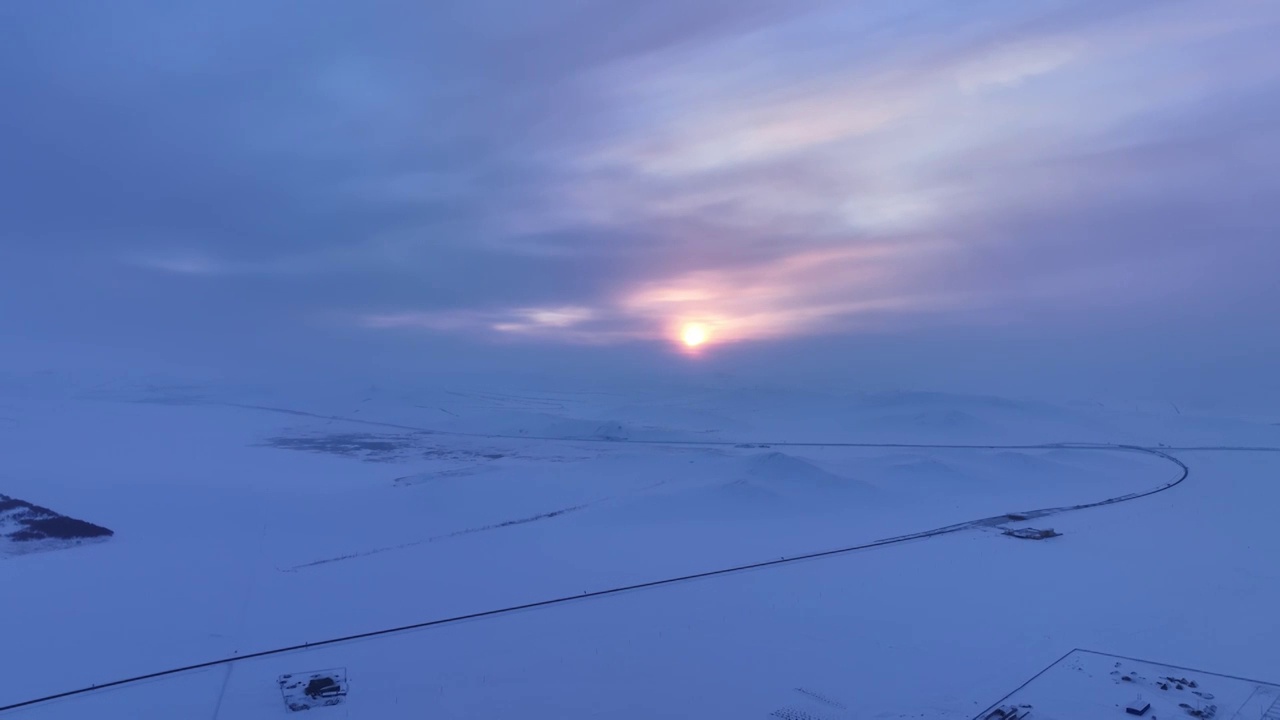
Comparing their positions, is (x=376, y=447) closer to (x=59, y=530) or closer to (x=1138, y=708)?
(x=59, y=530)

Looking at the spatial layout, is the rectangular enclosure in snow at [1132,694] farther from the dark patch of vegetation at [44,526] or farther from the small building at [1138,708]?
the dark patch of vegetation at [44,526]

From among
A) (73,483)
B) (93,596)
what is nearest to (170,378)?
(73,483)

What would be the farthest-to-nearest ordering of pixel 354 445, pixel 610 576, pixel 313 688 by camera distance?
pixel 354 445
pixel 610 576
pixel 313 688

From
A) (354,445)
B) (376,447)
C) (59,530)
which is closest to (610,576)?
(59,530)

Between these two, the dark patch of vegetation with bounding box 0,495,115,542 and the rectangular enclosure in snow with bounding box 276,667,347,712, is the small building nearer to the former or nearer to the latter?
the rectangular enclosure in snow with bounding box 276,667,347,712

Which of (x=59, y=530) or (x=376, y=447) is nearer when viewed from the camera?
(x=59, y=530)

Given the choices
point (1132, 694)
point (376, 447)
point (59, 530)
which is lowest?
point (1132, 694)

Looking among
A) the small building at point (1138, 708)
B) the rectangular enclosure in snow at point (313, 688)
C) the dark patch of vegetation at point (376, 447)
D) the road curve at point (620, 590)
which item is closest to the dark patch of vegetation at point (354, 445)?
the dark patch of vegetation at point (376, 447)
